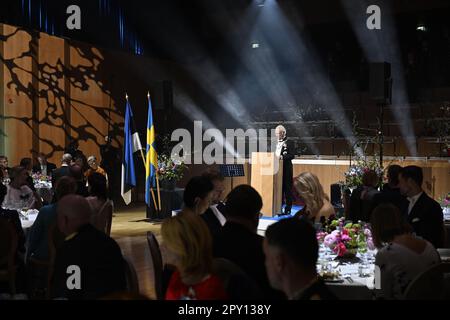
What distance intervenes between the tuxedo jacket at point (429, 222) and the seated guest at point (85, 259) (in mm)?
2387

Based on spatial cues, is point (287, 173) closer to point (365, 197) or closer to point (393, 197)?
point (365, 197)

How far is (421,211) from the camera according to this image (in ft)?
13.7

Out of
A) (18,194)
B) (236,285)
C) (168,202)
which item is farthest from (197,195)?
(168,202)

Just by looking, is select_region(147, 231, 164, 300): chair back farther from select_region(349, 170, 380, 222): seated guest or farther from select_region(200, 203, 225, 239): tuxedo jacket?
select_region(349, 170, 380, 222): seated guest

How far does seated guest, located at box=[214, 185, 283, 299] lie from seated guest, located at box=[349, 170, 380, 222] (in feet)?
7.99

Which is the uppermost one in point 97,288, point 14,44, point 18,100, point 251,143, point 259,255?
point 14,44

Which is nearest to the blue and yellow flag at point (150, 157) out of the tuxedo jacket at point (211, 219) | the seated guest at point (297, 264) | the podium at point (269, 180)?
the podium at point (269, 180)

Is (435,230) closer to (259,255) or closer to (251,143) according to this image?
(259,255)

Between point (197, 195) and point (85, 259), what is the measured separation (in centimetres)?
118

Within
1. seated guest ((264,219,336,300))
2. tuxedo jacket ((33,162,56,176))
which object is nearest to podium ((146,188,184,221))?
tuxedo jacket ((33,162,56,176))

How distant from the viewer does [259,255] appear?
2641 mm

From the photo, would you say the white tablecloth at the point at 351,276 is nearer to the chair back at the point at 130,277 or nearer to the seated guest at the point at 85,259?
the chair back at the point at 130,277
